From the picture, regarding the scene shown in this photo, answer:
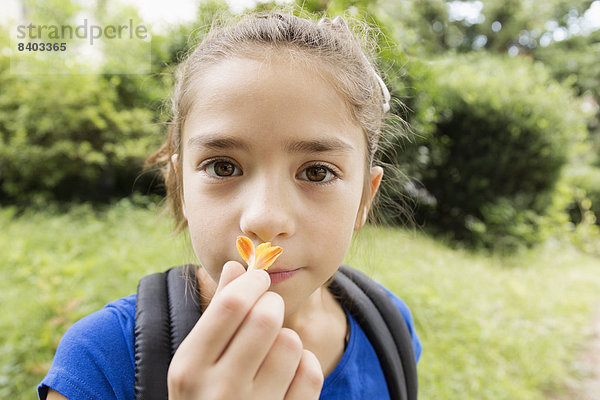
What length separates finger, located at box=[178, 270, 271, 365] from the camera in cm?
62

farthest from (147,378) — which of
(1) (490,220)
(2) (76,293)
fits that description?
(1) (490,220)

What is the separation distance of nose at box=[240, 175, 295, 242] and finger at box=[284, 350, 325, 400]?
0.29m

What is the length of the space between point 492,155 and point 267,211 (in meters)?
6.41

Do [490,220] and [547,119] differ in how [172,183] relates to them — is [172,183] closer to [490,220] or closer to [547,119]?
[490,220]

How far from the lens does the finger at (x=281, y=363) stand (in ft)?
2.23

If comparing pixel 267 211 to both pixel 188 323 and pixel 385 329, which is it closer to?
pixel 188 323

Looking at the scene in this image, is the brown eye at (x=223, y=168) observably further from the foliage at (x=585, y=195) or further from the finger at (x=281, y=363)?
the foliage at (x=585, y=195)

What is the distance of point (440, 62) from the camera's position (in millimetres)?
6797

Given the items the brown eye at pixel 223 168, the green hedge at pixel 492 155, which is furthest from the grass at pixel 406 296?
the green hedge at pixel 492 155

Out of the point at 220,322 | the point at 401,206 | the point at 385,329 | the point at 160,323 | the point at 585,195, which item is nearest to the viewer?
the point at 220,322

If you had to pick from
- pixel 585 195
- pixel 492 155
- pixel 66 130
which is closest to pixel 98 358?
pixel 66 130

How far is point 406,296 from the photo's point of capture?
11.8 ft

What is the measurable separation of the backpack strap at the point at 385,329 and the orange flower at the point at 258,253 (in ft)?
2.32

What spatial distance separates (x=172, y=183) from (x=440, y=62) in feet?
21.5
